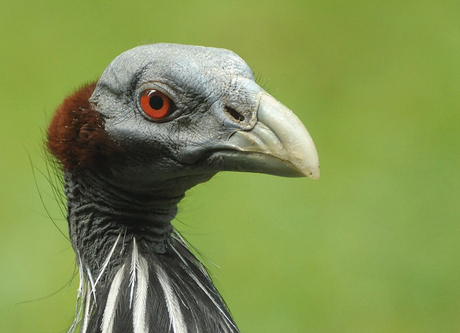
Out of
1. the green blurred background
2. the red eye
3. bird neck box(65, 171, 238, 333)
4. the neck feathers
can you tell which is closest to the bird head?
the red eye

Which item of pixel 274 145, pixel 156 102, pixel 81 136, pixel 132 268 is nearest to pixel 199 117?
pixel 156 102

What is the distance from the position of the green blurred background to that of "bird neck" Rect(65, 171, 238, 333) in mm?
896

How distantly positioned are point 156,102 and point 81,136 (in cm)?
31

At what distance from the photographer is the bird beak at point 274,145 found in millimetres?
1979

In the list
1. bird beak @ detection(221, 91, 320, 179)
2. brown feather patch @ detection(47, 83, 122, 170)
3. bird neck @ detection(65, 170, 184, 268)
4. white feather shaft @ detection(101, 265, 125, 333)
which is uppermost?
bird beak @ detection(221, 91, 320, 179)

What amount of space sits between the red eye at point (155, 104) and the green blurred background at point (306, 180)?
1268mm

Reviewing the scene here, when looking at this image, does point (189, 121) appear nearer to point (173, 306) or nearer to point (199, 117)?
point (199, 117)

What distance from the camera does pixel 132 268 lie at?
7.42ft

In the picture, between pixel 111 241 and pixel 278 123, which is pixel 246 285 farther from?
pixel 278 123

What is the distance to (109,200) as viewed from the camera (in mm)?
2301

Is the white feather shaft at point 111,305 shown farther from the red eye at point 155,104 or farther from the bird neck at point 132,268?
the red eye at point 155,104

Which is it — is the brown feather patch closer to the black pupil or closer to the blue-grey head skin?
the blue-grey head skin

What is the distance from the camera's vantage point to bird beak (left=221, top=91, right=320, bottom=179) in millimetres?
1979

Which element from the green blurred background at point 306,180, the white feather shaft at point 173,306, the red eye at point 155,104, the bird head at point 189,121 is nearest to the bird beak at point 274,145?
the bird head at point 189,121
